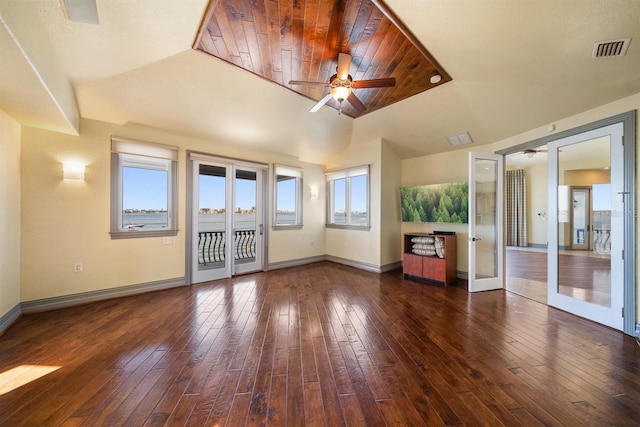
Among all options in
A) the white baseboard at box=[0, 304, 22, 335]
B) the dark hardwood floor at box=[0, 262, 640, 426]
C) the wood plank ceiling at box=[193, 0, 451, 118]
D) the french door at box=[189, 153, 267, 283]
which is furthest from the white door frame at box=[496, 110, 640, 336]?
the white baseboard at box=[0, 304, 22, 335]

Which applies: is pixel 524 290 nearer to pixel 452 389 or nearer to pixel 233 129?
pixel 452 389

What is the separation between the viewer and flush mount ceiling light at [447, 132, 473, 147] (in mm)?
4285

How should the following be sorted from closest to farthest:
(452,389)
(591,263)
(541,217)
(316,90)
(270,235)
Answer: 1. (452,389)
2. (591,263)
3. (316,90)
4. (270,235)
5. (541,217)

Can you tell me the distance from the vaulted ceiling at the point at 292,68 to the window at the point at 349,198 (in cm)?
164

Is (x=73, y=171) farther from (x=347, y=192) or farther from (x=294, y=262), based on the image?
(x=347, y=192)

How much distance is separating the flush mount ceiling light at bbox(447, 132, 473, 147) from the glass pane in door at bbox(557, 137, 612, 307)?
1.32 metres

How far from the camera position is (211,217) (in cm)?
459

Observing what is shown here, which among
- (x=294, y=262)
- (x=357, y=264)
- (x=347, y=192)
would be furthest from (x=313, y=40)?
(x=294, y=262)

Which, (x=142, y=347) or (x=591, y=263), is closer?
(x=142, y=347)

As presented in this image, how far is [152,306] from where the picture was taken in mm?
3264

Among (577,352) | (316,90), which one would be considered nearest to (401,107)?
(316,90)

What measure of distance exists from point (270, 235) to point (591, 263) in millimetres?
5388

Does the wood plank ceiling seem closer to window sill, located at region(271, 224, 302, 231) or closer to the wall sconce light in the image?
the wall sconce light

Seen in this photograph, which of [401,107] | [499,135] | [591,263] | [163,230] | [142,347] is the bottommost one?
[142,347]
